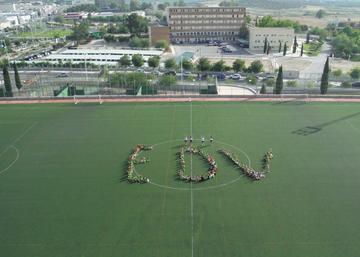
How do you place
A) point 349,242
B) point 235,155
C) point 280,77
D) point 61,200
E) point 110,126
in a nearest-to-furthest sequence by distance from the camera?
1. point 349,242
2. point 61,200
3. point 235,155
4. point 110,126
5. point 280,77

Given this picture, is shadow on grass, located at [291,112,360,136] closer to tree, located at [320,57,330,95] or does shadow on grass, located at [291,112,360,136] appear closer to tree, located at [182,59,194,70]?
tree, located at [320,57,330,95]

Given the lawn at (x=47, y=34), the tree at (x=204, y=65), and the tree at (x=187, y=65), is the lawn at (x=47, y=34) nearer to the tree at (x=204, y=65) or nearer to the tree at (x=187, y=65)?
the tree at (x=187, y=65)

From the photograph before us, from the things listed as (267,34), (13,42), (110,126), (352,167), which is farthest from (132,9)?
(352,167)

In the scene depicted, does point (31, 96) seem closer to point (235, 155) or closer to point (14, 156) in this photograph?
point (14, 156)

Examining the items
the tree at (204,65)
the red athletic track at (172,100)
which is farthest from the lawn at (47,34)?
the red athletic track at (172,100)

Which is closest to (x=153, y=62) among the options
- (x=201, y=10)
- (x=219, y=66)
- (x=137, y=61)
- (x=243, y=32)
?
(x=137, y=61)

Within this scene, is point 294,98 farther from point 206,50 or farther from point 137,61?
point 206,50

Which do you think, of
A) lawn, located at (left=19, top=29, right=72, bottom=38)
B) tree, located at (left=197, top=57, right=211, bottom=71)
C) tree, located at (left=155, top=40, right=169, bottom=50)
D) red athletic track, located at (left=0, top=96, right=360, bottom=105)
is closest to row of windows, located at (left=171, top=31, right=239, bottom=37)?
tree, located at (left=155, top=40, right=169, bottom=50)
